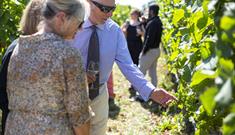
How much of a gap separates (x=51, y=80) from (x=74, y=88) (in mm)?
132

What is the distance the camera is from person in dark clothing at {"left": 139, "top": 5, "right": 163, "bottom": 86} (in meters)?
9.40

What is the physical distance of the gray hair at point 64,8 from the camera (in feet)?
9.37

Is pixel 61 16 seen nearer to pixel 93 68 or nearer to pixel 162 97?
pixel 93 68

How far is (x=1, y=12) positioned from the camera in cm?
544

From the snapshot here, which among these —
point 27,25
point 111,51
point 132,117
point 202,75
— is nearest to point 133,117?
point 132,117

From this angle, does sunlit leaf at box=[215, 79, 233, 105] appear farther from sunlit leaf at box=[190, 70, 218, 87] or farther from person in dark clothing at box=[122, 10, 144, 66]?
person in dark clothing at box=[122, 10, 144, 66]

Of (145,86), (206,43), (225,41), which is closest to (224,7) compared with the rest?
(225,41)

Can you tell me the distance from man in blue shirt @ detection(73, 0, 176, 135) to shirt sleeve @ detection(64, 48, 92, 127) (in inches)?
39.5

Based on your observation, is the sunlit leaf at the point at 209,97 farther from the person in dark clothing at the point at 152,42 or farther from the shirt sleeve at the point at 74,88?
the person in dark clothing at the point at 152,42

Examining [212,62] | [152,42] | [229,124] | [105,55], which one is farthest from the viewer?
[152,42]

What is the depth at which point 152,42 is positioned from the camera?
959 cm

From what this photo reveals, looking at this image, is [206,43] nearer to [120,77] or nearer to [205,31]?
[205,31]

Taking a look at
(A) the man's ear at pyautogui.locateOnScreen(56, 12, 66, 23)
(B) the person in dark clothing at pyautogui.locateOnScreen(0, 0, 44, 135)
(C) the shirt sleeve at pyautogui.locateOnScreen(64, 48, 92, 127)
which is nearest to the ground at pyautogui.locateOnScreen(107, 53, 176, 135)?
(B) the person in dark clothing at pyautogui.locateOnScreen(0, 0, 44, 135)

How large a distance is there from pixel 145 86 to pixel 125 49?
0.35 meters
